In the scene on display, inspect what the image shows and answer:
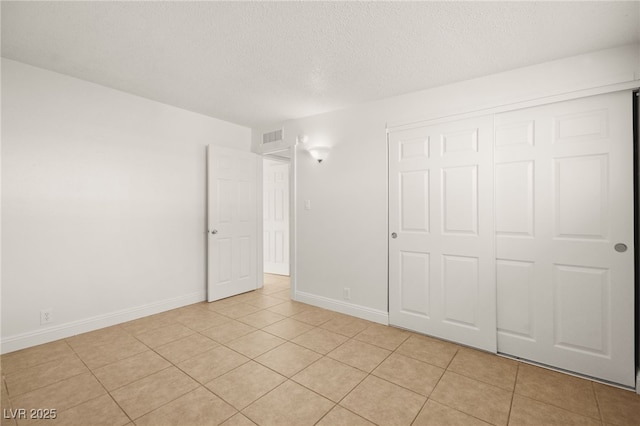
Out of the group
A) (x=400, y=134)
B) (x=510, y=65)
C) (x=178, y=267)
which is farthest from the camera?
(x=178, y=267)

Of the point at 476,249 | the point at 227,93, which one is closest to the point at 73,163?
the point at 227,93

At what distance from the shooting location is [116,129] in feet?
10.5

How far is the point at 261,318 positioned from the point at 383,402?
72.7 inches

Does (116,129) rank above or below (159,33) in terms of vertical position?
below

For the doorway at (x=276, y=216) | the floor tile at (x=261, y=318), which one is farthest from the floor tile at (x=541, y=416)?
the doorway at (x=276, y=216)

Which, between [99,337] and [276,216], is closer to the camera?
[99,337]

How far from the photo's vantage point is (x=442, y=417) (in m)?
1.79

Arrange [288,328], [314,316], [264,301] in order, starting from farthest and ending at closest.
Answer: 1. [264,301]
2. [314,316]
3. [288,328]

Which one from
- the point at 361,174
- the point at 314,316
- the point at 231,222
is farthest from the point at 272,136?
the point at 314,316

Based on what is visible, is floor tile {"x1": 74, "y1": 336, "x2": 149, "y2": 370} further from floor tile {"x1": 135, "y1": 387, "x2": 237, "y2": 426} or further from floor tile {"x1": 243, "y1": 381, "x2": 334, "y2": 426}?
floor tile {"x1": 243, "y1": 381, "x2": 334, "y2": 426}

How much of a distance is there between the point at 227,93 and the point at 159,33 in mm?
1120

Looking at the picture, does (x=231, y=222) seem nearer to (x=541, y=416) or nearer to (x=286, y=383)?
(x=286, y=383)

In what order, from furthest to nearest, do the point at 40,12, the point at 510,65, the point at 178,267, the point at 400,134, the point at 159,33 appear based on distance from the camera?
1. the point at 178,267
2. the point at 400,134
3. the point at 510,65
4. the point at 159,33
5. the point at 40,12

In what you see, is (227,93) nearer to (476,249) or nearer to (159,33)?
(159,33)
